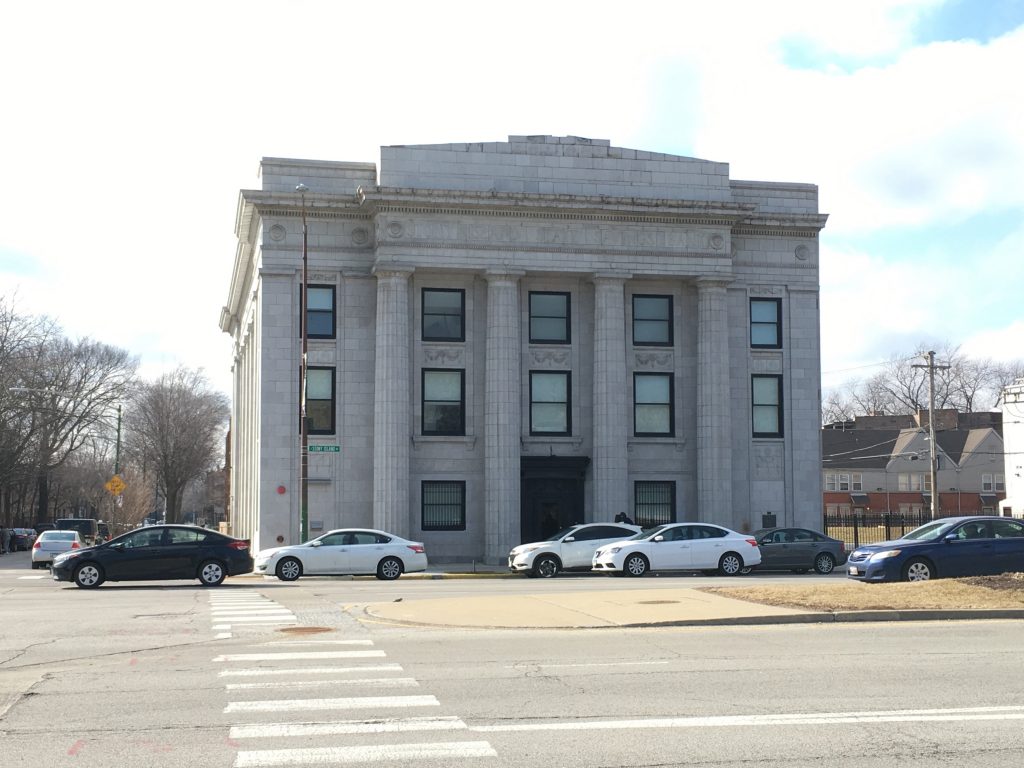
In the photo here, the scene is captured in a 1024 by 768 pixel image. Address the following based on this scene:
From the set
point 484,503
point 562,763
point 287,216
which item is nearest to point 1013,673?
point 562,763

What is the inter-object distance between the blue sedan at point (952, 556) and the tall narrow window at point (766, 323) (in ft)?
70.2

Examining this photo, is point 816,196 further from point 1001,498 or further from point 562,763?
point 1001,498

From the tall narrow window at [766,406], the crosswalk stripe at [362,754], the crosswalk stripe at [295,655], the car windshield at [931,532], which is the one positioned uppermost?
the tall narrow window at [766,406]

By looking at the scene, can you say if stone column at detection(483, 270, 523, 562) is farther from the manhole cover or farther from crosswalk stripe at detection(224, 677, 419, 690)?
crosswalk stripe at detection(224, 677, 419, 690)

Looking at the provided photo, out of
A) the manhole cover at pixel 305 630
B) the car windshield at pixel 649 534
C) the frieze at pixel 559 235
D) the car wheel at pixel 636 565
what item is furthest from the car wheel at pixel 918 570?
the frieze at pixel 559 235

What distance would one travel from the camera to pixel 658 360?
43.5 metres

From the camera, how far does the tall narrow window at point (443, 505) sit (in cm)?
4131

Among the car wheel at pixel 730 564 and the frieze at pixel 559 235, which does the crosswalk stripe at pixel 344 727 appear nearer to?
the car wheel at pixel 730 564

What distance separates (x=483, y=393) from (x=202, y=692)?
3057 cm

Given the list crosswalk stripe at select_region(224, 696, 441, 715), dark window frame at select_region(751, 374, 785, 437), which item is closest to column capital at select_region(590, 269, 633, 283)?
dark window frame at select_region(751, 374, 785, 437)

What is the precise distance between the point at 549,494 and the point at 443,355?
6225mm

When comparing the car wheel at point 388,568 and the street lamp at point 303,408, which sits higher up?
the street lamp at point 303,408

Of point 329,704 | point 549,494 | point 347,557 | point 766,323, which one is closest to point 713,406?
point 766,323

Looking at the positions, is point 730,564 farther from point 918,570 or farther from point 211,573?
point 211,573
